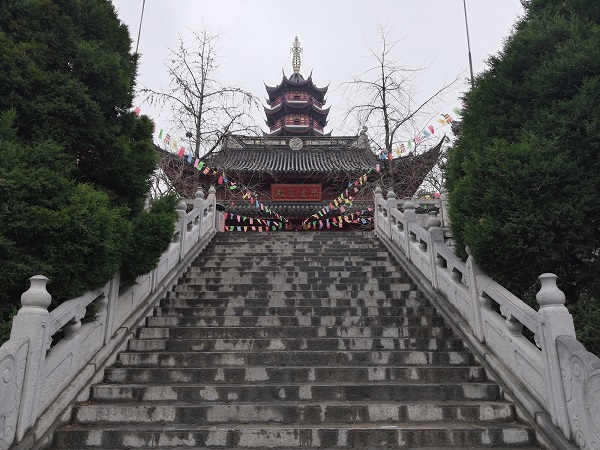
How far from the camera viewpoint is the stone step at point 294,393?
396 cm

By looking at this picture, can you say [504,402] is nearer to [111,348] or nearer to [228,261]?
[111,348]

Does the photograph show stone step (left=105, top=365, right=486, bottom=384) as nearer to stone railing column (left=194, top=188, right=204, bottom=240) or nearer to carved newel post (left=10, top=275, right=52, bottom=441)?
carved newel post (left=10, top=275, right=52, bottom=441)

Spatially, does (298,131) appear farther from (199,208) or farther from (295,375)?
(295,375)

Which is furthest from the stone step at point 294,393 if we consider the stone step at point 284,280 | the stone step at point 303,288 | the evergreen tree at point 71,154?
the stone step at point 284,280

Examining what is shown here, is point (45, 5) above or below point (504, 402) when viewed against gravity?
above

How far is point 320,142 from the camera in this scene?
2328 centimetres

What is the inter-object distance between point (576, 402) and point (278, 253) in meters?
6.47

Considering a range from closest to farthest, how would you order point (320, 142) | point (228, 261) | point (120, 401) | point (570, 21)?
point (120, 401) < point (570, 21) < point (228, 261) < point (320, 142)

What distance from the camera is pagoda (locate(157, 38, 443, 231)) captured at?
15.3 meters

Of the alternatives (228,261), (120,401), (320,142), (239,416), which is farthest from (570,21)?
(320,142)

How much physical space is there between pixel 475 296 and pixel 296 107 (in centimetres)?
2789

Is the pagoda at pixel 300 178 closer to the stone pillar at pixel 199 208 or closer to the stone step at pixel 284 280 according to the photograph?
the stone pillar at pixel 199 208

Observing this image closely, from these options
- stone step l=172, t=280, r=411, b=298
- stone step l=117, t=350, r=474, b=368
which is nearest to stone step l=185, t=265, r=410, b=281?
stone step l=172, t=280, r=411, b=298

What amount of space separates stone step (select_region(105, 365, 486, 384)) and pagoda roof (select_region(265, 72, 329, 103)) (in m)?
30.0
